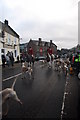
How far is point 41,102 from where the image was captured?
4.87 m

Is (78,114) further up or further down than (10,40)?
further down

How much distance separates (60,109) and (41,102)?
0.80 meters

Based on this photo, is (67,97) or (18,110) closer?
(18,110)

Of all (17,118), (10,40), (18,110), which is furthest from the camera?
(10,40)

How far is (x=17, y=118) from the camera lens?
3.73 m

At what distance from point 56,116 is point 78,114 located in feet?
2.02

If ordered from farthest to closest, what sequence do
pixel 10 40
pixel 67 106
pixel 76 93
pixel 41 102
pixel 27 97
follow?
pixel 10 40, pixel 76 93, pixel 27 97, pixel 41 102, pixel 67 106

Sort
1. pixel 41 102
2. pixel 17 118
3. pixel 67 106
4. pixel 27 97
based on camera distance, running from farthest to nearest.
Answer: pixel 27 97
pixel 41 102
pixel 67 106
pixel 17 118

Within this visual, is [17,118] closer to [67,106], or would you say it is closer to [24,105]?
[24,105]

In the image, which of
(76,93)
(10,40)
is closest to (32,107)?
(76,93)

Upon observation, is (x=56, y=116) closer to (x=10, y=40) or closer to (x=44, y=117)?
(x=44, y=117)

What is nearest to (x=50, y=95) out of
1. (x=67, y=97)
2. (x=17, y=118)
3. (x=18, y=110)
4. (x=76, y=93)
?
(x=67, y=97)

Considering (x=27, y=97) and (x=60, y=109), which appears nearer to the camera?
(x=60, y=109)

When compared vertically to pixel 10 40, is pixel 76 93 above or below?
below
